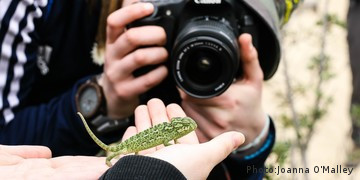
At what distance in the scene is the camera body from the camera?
1644 mm

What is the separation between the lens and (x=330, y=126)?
4895mm

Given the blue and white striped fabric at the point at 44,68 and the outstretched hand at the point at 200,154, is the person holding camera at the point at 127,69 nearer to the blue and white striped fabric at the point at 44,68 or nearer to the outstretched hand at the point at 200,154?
the blue and white striped fabric at the point at 44,68

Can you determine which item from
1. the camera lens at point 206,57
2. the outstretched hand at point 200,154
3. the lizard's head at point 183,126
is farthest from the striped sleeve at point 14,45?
the outstretched hand at point 200,154

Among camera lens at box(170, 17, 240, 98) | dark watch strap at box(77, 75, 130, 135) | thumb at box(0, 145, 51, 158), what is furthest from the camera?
dark watch strap at box(77, 75, 130, 135)

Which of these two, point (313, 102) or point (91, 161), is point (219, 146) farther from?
point (313, 102)

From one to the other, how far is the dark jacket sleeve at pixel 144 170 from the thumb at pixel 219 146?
0.08 metres

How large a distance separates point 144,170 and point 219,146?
16 centimetres

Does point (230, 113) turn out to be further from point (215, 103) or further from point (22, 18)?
point (22, 18)

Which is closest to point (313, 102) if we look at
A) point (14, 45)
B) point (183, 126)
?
point (14, 45)

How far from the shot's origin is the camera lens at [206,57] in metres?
1.64

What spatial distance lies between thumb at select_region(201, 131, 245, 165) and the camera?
0.47m

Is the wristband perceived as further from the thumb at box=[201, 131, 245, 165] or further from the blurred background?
the thumb at box=[201, 131, 245, 165]

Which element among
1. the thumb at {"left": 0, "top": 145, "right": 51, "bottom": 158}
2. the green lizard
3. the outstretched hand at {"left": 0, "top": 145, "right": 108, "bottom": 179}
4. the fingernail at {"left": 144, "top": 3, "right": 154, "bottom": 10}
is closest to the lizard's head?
the green lizard

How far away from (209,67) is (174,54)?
12cm
